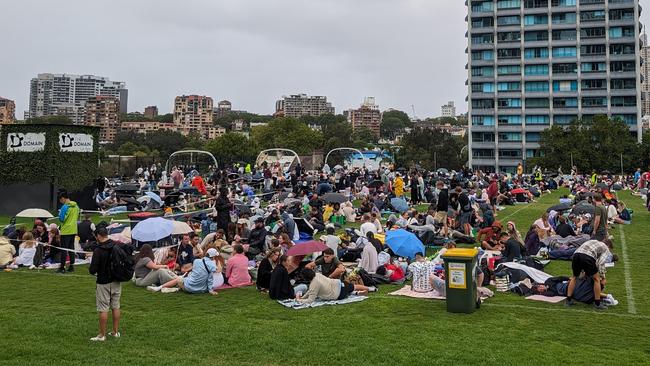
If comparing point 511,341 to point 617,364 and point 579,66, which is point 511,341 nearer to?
point 617,364

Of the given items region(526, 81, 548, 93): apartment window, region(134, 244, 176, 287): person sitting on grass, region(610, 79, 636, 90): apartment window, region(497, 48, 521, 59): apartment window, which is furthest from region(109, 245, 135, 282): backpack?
region(610, 79, 636, 90): apartment window

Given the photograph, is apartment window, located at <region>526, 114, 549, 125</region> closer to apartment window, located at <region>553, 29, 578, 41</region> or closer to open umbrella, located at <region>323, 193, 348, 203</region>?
apartment window, located at <region>553, 29, 578, 41</region>

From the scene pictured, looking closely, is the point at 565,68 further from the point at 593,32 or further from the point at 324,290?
the point at 324,290

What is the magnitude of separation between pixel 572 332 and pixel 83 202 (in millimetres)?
25624

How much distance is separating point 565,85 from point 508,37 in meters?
13.1

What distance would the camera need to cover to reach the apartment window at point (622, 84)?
307ft

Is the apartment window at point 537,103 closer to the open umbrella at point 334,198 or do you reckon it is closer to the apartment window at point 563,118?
the apartment window at point 563,118

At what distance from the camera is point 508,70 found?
10006 centimetres

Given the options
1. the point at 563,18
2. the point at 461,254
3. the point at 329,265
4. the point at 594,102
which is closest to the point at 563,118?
the point at 594,102

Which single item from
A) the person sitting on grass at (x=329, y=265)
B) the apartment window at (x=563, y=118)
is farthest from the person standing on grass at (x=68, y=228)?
the apartment window at (x=563, y=118)

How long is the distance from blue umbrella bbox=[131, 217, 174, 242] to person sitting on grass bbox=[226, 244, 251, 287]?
227cm

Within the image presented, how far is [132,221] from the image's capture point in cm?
1800

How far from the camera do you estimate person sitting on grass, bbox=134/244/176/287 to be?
39.0 ft

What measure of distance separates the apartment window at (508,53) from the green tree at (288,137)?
42.4 metres
